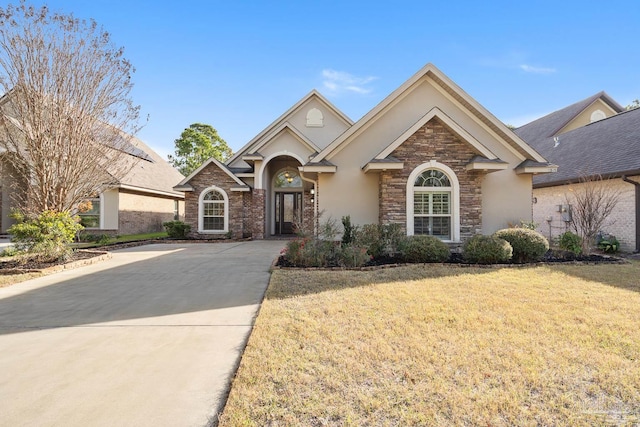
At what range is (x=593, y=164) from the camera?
1424cm

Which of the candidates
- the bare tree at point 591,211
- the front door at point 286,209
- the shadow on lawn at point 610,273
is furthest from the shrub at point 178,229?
the bare tree at point 591,211

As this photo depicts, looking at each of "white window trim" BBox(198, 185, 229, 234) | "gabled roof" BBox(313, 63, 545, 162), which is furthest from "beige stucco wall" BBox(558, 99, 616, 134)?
"white window trim" BBox(198, 185, 229, 234)

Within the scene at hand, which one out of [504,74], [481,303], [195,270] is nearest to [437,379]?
[481,303]

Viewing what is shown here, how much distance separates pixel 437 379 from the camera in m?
2.95

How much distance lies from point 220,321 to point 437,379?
3058 millimetres

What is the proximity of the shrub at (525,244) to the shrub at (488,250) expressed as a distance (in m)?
0.40

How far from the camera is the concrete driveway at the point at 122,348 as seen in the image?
2.63 m

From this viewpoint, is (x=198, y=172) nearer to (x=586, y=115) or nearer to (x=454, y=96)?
(x=454, y=96)

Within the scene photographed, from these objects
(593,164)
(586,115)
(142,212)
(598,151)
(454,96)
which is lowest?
(142,212)

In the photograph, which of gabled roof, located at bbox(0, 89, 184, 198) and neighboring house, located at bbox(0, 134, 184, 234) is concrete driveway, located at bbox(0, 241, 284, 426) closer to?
gabled roof, located at bbox(0, 89, 184, 198)

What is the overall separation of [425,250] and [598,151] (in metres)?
12.7

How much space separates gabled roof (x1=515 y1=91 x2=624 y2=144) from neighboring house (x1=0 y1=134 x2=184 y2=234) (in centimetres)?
2644

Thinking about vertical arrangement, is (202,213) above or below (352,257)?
above

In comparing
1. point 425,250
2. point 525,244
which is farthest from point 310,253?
point 525,244
